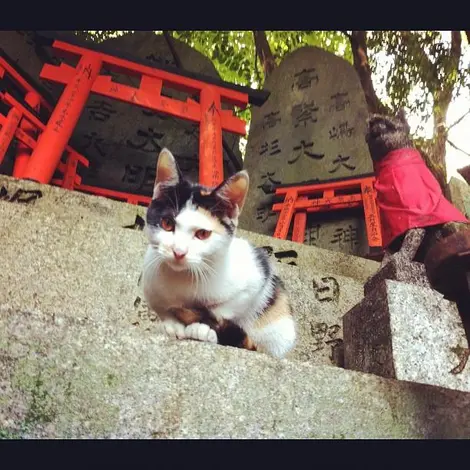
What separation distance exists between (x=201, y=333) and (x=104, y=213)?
2184 millimetres

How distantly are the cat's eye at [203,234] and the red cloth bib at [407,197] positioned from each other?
143cm

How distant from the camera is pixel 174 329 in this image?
1.90 m

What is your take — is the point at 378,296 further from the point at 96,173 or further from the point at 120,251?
the point at 96,173

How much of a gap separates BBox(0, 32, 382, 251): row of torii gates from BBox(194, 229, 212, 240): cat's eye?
3323mm

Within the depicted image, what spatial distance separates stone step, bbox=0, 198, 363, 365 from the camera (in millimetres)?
2797

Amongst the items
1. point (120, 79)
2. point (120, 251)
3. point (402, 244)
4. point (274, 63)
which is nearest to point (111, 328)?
point (120, 251)

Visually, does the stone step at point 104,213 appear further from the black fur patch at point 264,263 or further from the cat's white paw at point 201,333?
the cat's white paw at point 201,333

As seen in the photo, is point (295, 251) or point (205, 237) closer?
point (205, 237)

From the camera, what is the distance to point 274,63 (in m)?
11.2

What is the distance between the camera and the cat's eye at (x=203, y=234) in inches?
76.2

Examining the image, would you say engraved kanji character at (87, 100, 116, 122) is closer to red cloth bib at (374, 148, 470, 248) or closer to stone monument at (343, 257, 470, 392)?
red cloth bib at (374, 148, 470, 248)

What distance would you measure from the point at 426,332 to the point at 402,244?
75cm

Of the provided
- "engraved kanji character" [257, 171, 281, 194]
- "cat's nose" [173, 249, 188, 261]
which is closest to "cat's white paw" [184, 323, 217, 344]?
"cat's nose" [173, 249, 188, 261]

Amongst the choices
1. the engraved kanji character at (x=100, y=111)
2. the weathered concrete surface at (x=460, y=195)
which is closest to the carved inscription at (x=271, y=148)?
the engraved kanji character at (x=100, y=111)
